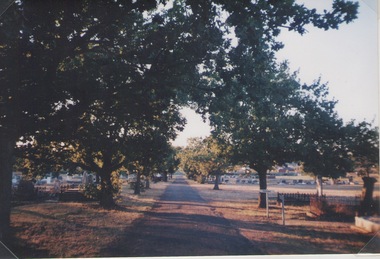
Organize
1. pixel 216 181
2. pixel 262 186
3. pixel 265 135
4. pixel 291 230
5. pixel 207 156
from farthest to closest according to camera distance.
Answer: pixel 216 181, pixel 207 156, pixel 265 135, pixel 262 186, pixel 291 230

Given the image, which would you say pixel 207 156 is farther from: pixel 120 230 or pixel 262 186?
pixel 120 230

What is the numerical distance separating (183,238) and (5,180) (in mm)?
4434

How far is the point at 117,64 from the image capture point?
5621mm

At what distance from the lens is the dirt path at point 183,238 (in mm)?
5621

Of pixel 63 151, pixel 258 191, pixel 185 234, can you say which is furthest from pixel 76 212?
pixel 258 191

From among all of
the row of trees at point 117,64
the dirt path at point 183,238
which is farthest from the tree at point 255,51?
the dirt path at point 183,238

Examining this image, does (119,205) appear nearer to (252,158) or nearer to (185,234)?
(185,234)

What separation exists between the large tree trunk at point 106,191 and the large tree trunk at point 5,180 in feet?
14.4

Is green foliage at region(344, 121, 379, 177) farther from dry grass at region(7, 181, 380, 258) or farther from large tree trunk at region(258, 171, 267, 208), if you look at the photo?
large tree trunk at region(258, 171, 267, 208)

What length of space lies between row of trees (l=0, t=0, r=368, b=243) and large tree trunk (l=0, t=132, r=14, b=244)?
0.07ft

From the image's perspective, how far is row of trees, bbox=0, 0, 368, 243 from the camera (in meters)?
5.27

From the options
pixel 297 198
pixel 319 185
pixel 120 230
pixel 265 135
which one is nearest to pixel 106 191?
pixel 120 230

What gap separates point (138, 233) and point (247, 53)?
219 inches

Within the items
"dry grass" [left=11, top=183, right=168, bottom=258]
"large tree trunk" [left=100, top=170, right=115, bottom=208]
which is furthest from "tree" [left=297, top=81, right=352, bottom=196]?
"large tree trunk" [left=100, top=170, right=115, bottom=208]
